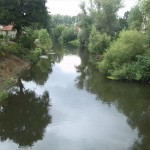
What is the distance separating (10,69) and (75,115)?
17.2 metres

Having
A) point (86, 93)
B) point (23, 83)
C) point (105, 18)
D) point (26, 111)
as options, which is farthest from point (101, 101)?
point (105, 18)

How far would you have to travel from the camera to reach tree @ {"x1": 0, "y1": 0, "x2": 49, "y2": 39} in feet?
169

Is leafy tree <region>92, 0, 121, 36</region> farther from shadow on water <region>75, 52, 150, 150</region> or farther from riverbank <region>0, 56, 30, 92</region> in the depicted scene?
riverbank <region>0, 56, 30, 92</region>

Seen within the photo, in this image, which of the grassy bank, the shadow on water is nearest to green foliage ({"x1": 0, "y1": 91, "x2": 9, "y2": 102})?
the grassy bank

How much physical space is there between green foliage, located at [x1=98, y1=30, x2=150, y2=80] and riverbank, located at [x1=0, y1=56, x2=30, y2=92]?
39.4 feet

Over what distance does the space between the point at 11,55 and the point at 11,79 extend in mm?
9741

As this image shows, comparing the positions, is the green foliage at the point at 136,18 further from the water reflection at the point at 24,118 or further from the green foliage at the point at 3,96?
the green foliage at the point at 3,96

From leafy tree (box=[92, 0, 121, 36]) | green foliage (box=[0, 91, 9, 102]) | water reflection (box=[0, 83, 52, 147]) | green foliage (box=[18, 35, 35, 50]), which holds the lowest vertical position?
water reflection (box=[0, 83, 52, 147])

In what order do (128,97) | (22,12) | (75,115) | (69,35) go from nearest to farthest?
(75,115), (128,97), (22,12), (69,35)

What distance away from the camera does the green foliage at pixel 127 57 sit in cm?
3975

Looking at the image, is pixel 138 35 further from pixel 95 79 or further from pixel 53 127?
pixel 53 127

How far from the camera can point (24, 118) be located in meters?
25.0

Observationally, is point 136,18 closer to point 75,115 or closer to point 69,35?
point 75,115

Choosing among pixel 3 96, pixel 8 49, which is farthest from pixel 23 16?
pixel 3 96
